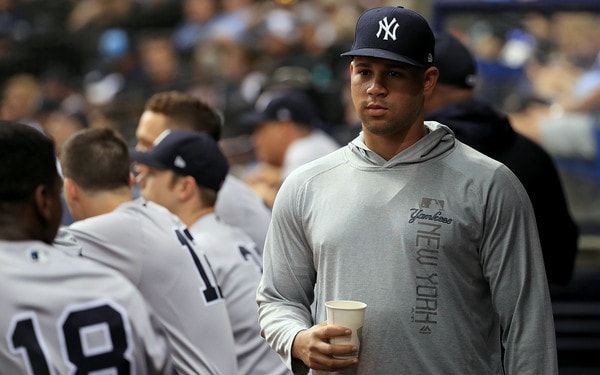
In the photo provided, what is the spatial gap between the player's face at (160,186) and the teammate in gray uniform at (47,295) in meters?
A: 2.18

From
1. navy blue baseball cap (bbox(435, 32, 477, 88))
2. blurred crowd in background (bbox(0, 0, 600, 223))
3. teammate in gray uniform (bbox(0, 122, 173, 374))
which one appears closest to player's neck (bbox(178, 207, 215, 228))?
navy blue baseball cap (bbox(435, 32, 477, 88))

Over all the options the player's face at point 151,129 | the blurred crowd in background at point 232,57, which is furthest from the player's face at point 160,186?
the blurred crowd in background at point 232,57

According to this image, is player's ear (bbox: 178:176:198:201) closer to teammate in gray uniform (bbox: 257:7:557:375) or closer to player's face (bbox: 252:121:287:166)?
teammate in gray uniform (bbox: 257:7:557:375)

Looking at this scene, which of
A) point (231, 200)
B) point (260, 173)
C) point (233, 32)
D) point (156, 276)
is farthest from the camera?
point (233, 32)

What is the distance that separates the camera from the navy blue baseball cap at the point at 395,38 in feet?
11.7

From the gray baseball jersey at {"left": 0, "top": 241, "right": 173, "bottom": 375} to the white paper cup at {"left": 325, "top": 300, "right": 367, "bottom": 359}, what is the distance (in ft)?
1.74

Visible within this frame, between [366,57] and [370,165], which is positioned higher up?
[366,57]

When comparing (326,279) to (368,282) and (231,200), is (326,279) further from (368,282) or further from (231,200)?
(231,200)

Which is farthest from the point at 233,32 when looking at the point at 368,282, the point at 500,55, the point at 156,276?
the point at 368,282

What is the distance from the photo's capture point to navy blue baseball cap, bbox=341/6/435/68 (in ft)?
11.7

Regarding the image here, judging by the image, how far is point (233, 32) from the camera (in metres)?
13.6

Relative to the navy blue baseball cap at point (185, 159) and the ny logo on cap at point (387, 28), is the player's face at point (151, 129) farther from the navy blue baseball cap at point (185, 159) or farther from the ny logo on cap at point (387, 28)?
the ny logo on cap at point (387, 28)

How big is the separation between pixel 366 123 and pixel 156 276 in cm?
114

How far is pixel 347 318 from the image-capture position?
3.35 meters
